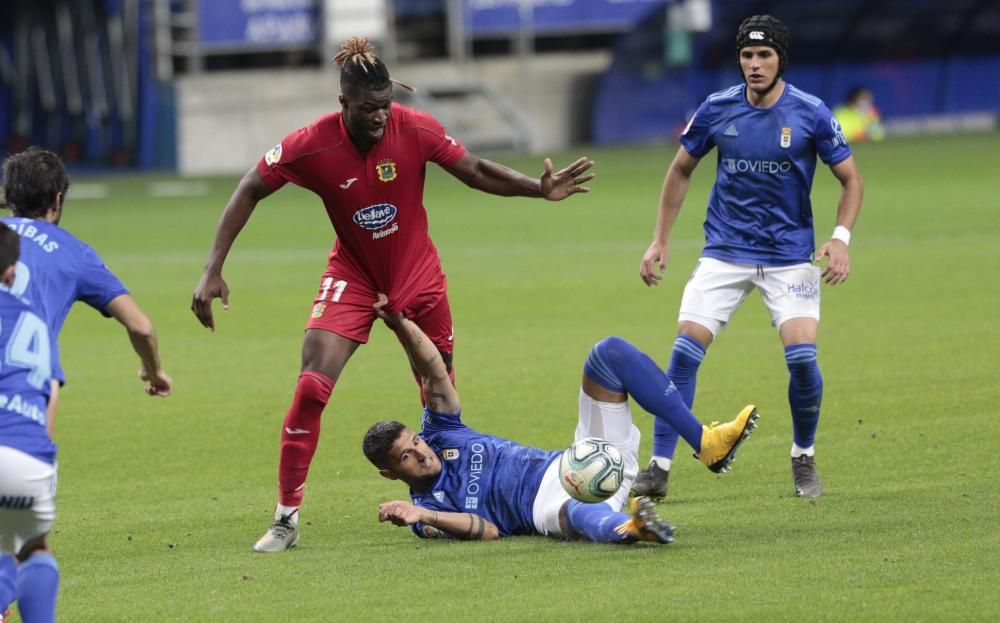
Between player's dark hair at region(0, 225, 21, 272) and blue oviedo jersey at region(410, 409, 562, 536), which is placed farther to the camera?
blue oviedo jersey at region(410, 409, 562, 536)

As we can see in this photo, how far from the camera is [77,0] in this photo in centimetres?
4400

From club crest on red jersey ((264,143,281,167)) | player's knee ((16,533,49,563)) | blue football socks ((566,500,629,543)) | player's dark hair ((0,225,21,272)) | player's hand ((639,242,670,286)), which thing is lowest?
blue football socks ((566,500,629,543))

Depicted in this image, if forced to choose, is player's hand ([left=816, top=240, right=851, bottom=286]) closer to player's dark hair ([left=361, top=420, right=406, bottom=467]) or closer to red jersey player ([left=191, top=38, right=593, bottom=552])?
red jersey player ([left=191, top=38, right=593, bottom=552])

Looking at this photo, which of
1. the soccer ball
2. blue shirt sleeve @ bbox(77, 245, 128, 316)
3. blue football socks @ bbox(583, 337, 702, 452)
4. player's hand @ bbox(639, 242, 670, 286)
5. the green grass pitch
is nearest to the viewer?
blue shirt sleeve @ bbox(77, 245, 128, 316)

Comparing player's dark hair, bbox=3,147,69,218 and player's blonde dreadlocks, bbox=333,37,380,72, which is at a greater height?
player's blonde dreadlocks, bbox=333,37,380,72

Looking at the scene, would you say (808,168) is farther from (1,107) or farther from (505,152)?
(1,107)

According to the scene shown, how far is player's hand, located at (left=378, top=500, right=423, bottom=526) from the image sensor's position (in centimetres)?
723

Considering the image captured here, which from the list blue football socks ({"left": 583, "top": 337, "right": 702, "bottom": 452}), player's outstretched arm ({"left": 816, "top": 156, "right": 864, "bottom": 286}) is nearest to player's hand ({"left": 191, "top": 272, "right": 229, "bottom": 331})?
blue football socks ({"left": 583, "top": 337, "right": 702, "bottom": 452})

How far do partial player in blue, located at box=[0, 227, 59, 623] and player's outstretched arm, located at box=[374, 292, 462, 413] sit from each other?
2.25 metres

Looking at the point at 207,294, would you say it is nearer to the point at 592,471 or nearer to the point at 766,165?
the point at 592,471

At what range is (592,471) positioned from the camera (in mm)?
7152

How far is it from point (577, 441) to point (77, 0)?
3948 centimetres

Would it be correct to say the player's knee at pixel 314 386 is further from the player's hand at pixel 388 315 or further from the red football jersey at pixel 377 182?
the red football jersey at pixel 377 182

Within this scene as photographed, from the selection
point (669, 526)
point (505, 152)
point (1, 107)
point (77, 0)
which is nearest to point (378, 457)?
point (669, 526)
